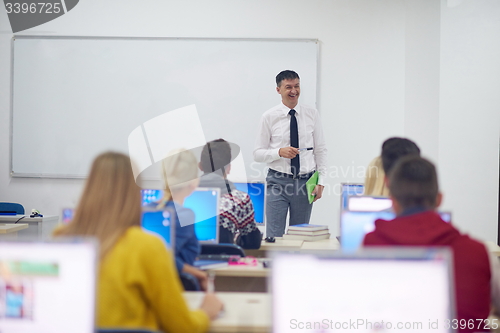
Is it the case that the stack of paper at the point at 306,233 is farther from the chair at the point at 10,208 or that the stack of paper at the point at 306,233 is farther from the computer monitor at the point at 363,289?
the chair at the point at 10,208

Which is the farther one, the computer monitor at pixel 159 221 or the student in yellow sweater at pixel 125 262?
the computer monitor at pixel 159 221

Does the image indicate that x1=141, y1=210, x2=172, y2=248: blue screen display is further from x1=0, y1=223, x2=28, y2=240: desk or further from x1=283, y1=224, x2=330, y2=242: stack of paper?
x1=0, y1=223, x2=28, y2=240: desk

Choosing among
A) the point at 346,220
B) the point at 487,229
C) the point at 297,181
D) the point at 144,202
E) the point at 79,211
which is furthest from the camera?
the point at 487,229

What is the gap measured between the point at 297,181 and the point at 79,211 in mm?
3045

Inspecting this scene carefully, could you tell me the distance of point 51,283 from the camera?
4.30 ft

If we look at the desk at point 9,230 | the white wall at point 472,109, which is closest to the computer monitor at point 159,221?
the desk at point 9,230

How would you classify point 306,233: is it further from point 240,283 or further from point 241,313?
point 241,313

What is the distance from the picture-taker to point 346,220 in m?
2.41

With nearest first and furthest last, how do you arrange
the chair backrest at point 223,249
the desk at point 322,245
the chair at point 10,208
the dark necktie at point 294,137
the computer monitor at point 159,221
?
the computer monitor at point 159,221
the chair backrest at point 223,249
the desk at point 322,245
the dark necktie at point 294,137
the chair at point 10,208

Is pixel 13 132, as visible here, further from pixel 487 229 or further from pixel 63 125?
pixel 487 229

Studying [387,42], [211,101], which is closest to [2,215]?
[211,101]

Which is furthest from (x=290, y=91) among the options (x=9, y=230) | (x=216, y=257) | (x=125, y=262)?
(x=125, y=262)

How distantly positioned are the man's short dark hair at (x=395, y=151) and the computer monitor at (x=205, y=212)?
1.05 m

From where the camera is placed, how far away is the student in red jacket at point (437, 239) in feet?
5.20
